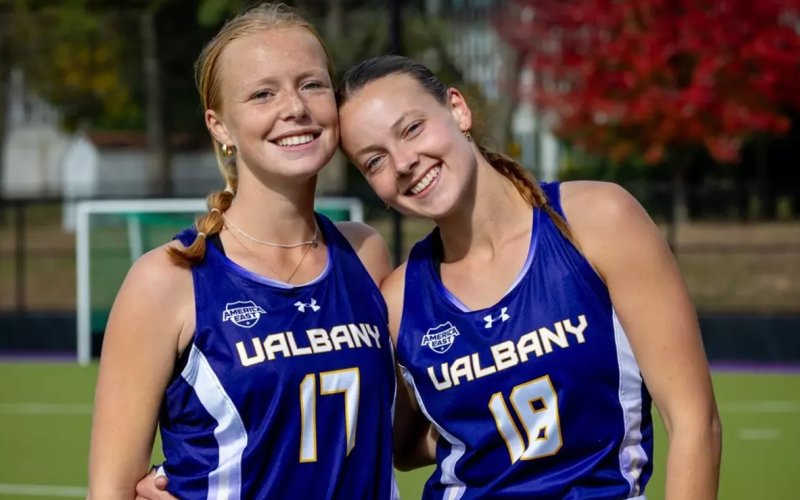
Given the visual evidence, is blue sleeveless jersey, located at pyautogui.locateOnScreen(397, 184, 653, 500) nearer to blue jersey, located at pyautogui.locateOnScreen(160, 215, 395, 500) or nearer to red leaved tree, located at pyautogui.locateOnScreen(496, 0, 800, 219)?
blue jersey, located at pyautogui.locateOnScreen(160, 215, 395, 500)

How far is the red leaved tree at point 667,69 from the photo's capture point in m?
15.8

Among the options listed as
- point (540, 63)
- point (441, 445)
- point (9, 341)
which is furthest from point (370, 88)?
point (540, 63)

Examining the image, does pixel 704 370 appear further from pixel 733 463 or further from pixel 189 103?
pixel 189 103

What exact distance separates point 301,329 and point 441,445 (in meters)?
0.45

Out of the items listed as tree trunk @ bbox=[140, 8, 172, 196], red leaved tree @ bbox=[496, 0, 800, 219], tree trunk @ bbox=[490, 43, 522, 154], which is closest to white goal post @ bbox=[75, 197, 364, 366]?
red leaved tree @ bbox=[496, 0, 800, 219]

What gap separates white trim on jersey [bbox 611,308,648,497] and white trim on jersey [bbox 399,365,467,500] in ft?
1.21

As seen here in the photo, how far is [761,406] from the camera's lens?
972 cm

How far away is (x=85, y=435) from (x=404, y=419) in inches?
234

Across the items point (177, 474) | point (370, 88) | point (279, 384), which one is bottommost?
point (177, 474)

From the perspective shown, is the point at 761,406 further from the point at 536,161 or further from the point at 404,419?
the point at 536,161

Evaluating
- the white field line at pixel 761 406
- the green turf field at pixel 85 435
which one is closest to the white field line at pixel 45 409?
the green turf field at pixel 85 435

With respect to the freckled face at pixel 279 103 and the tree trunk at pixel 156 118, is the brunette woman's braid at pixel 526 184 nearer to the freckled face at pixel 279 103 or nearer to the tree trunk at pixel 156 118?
the freckled face at pixel 279 103

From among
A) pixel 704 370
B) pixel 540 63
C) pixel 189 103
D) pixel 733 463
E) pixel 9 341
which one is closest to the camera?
pixel 704 370

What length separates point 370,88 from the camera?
3.12 meters
